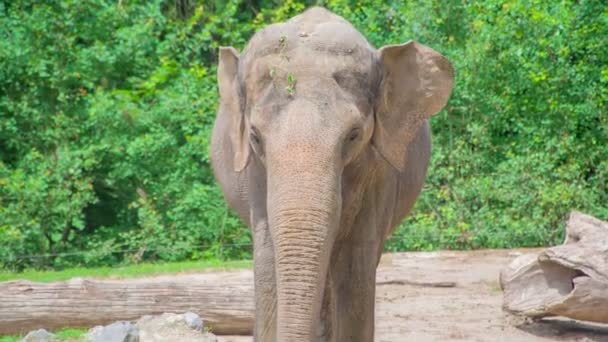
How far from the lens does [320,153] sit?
19.0 ft

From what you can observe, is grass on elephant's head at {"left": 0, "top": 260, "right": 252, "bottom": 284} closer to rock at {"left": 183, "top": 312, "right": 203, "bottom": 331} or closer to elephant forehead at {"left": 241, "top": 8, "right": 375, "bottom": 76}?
rock at {"left": 183, "top": 312, "right": 203, "bottom": 331}

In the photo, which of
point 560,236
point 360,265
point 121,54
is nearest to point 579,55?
point 560,236

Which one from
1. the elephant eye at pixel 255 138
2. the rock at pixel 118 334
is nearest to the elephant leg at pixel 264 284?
the elephant eye at pixel 255 138

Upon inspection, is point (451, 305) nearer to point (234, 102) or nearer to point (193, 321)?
point (193, 321)

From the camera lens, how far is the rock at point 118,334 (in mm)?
8539

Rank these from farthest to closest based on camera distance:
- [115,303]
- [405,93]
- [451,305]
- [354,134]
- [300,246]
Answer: [451,305], [115,303], [405,93], [354,134], [300,246]

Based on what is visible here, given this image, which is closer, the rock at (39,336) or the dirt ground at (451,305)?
the rock at (39,336)

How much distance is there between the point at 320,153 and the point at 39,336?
158 inches

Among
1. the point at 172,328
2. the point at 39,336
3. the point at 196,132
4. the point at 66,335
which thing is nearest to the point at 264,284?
the point at 172,328

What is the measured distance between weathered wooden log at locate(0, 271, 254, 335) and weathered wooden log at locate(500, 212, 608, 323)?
6.73 feet

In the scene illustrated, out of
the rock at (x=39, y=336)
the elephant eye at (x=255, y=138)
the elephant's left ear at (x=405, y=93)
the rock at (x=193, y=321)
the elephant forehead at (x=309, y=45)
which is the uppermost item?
the elephant forehead at (x=309, y=45)

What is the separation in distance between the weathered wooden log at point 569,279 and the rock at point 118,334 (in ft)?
9.96

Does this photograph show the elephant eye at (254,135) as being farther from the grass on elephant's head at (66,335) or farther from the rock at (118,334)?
the grass on elephant's head at (66,335)

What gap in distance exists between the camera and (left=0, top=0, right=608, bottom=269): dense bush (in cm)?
1510
